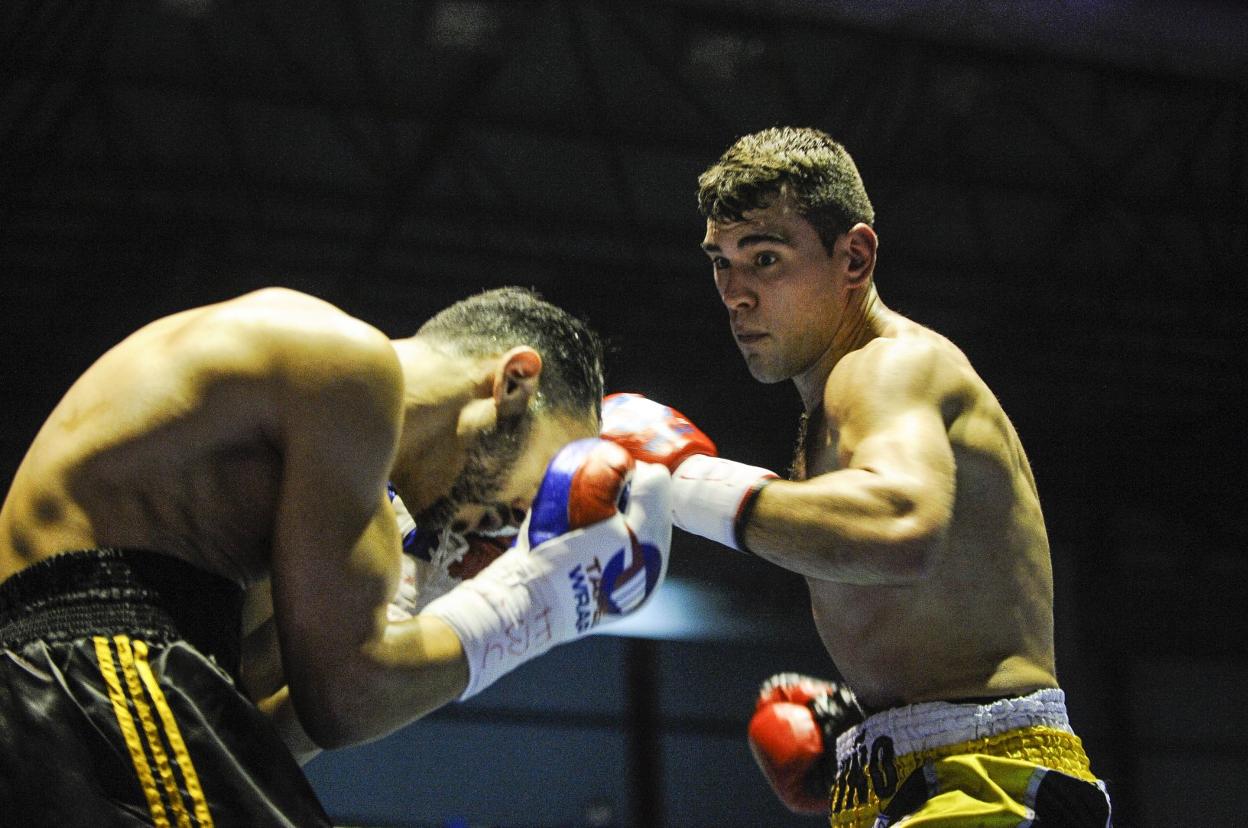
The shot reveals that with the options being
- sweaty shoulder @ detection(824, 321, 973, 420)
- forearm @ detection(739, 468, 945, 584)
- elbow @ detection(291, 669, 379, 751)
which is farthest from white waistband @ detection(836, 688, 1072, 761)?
elbow @ detection(291, 669, 379, 751)

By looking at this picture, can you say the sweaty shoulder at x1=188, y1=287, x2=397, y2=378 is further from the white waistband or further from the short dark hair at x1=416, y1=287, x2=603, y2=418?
the white waistband


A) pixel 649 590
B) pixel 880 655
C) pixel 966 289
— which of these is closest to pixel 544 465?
pixel 649 590

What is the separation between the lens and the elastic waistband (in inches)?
59.2

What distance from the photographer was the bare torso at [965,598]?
7.32 ft

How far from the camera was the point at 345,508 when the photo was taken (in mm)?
1569

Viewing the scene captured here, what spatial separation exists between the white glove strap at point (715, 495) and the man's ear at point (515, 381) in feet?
1.12

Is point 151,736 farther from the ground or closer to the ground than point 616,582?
closer to the ground

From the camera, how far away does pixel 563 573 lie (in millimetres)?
1740

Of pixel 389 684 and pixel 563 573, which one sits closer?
pixel 389 684

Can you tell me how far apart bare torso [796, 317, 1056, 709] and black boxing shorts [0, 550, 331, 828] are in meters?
1.12

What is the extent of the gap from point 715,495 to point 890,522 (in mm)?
319

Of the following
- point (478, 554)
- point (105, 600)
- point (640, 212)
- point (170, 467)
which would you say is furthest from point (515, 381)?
point (640, 212)

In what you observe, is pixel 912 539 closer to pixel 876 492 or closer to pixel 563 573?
pixel 876 492

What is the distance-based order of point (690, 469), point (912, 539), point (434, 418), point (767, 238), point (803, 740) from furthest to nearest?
1. point (803, 740)
2. point (767, 238)
3. point (690, 469)
4. point (912, 539)
5. point (434, 418)
